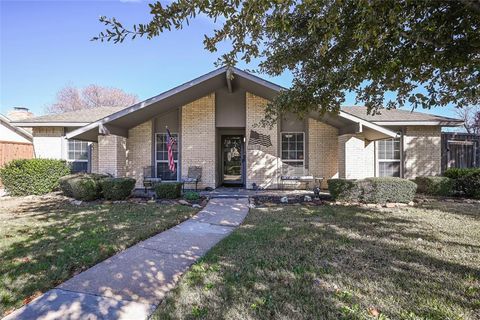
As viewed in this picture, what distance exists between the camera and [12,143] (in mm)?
15484

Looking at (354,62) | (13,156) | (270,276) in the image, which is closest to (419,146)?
(354,62)

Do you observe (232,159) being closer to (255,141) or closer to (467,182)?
(255,141)

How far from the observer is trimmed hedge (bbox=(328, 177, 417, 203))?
8672 mm

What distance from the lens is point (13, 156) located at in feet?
50.9

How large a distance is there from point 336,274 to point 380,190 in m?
5.97

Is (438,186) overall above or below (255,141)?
below

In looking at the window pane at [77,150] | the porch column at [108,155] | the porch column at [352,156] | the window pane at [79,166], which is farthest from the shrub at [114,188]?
the porch column at [352,156]

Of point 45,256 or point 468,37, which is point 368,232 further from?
point 45,256

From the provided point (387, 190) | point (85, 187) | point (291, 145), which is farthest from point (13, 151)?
point (387, 190)

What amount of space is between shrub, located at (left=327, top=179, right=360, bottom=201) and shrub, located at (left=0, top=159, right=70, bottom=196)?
11492 mm

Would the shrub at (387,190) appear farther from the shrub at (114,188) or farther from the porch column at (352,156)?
the shrub at (114,188)

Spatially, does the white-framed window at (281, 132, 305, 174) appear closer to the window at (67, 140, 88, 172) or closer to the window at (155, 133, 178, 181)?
the window at (155, 133, 178, 181)

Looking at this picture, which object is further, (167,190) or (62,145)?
(62,145)

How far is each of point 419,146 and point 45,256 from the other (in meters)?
14.2
